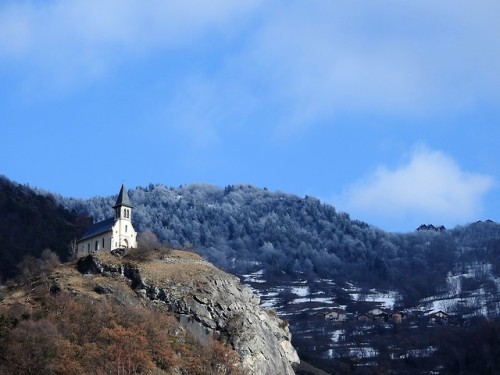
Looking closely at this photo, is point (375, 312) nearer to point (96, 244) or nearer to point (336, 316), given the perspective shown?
point (336, 316)

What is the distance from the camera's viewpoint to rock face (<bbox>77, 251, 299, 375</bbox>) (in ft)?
213

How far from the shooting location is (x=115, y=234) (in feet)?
260

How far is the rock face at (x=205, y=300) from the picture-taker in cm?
6488

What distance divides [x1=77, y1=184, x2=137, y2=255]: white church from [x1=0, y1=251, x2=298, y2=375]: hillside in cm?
804

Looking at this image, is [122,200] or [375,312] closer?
[122,200]

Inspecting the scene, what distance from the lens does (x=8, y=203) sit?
140750 mm

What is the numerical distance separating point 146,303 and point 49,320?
30.3 feet

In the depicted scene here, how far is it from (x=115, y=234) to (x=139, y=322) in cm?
2078

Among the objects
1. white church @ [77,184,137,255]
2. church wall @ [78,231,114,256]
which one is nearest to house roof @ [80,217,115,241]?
white church @ [77,184,137,255]

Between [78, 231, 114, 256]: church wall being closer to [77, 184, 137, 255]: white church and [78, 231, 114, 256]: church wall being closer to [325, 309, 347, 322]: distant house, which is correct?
[77, 184, 137, 255]: white church

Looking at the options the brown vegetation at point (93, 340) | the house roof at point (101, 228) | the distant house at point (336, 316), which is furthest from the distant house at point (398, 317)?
the brown vegetation at point (93, 340)

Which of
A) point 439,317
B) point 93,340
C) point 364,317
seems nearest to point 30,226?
point 364,317

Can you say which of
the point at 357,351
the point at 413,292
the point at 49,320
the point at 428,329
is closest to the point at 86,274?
the point at 49,320

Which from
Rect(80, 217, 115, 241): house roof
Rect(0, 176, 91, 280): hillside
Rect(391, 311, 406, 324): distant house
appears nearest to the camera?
Rect(80, 217, 115, 241): house roof
